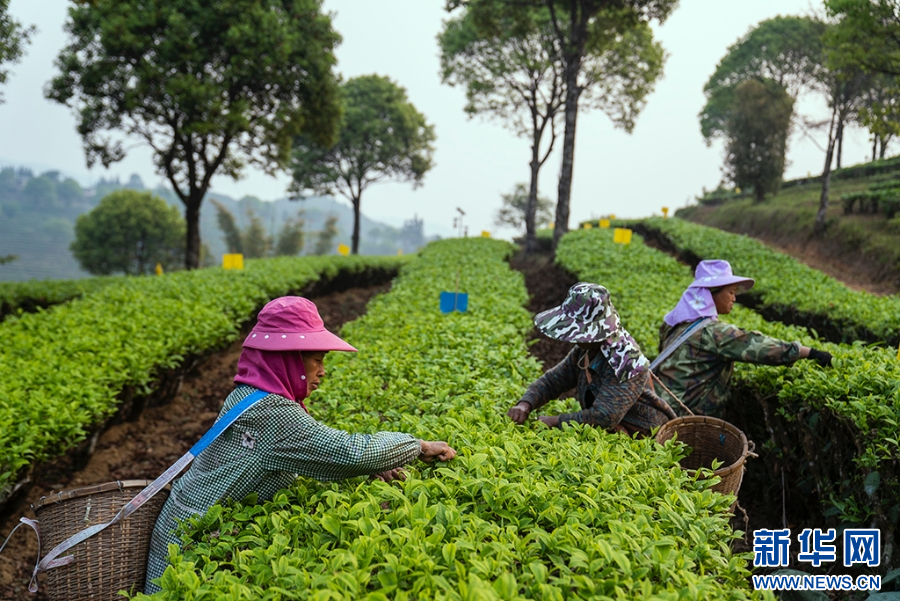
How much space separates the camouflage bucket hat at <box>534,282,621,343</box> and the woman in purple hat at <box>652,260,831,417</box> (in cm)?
83

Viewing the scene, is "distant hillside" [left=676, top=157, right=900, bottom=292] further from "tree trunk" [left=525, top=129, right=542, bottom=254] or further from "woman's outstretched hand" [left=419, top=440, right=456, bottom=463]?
"woman's outstretched hand" [left=419, top=440, right=456, bottom=463]

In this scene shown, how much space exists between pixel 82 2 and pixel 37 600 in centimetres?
1490

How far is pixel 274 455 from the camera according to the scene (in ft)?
6.63

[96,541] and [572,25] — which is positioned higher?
[572,25]

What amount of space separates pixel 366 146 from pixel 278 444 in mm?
27630

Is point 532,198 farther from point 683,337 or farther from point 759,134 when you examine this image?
point 683,337

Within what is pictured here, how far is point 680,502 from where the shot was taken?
1921 mm

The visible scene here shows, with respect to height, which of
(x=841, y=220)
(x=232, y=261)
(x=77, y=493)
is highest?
(x=841, y=220)

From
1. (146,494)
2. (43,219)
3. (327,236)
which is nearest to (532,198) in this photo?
(146,494)

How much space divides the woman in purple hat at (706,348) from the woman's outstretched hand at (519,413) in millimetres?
980

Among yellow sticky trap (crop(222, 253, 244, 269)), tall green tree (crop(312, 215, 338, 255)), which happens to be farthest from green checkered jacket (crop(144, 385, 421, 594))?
tall green tree (crop(312, 215, 338, 255))

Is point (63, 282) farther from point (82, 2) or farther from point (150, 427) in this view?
point (150, 427)

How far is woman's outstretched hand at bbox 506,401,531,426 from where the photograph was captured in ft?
9.24

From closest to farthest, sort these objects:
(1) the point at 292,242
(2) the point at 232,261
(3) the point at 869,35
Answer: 1. (3) the point at 869,35
2. (2) the point at 232,261
3. (1) the point at 292,242
